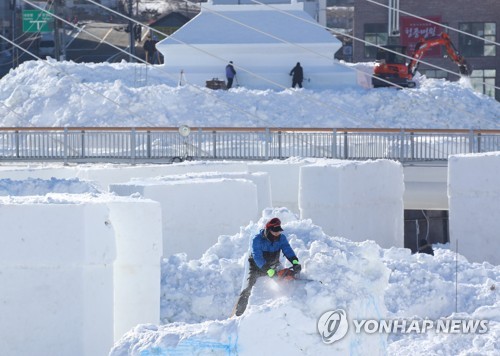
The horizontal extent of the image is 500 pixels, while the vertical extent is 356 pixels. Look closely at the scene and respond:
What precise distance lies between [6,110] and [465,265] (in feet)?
93.9

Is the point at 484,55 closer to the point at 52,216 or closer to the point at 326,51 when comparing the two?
the point at 326,51

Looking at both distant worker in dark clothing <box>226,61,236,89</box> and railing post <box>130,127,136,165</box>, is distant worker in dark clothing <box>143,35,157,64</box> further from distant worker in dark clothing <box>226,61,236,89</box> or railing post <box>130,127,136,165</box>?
railing post <box>130,127,136,165</box>

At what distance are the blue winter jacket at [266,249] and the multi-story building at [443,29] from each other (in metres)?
58.6

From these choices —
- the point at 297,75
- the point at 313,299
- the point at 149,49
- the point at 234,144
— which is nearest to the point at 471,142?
the point at 234,144

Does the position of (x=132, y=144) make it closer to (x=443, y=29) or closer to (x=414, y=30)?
(x=443, y=29)

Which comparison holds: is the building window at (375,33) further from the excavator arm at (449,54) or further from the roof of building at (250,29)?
the roof of building at (250,29)

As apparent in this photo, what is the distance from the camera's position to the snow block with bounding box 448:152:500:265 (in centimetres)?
2462

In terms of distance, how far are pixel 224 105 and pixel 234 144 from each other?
1218 cm

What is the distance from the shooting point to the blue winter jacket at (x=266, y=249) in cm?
1392

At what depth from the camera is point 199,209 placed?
72.6ft

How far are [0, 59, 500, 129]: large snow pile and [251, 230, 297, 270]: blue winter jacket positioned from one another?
2987 centimetres

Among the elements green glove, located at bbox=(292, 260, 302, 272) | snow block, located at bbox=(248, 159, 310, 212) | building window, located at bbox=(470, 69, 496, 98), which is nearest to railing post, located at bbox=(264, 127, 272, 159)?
snow block, located at bbox=(248, 159, 310, 212)

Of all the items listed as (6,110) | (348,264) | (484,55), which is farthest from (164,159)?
(484,55)

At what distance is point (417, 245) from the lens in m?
33.3
